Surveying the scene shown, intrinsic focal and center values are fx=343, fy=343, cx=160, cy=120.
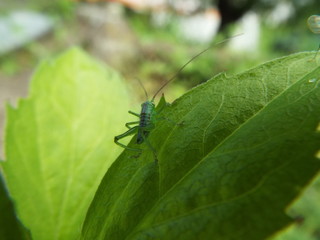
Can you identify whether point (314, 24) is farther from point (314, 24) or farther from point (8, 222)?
point (8, 222)

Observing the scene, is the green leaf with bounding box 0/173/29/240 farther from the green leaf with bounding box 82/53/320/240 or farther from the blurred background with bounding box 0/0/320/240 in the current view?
the blurred background with bounding box 0/0/320/240

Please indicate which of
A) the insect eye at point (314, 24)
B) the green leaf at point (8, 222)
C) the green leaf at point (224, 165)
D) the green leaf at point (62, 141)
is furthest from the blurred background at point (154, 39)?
the green leaf at point (8, 222)

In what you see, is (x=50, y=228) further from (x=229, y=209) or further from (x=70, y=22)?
(x=70, y=22)

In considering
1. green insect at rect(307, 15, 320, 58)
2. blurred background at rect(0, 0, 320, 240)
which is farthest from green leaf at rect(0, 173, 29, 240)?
blurred background at rect(0, 0, 320, 240)

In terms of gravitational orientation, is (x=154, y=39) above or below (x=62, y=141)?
above

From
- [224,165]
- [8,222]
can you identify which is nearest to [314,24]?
[224,165]

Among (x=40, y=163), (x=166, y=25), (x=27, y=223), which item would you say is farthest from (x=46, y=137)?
(x=166, y=25)

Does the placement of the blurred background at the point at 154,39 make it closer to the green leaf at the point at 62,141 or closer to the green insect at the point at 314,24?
the green leaf at the point at 62,141

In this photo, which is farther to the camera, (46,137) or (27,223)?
(46,137)
